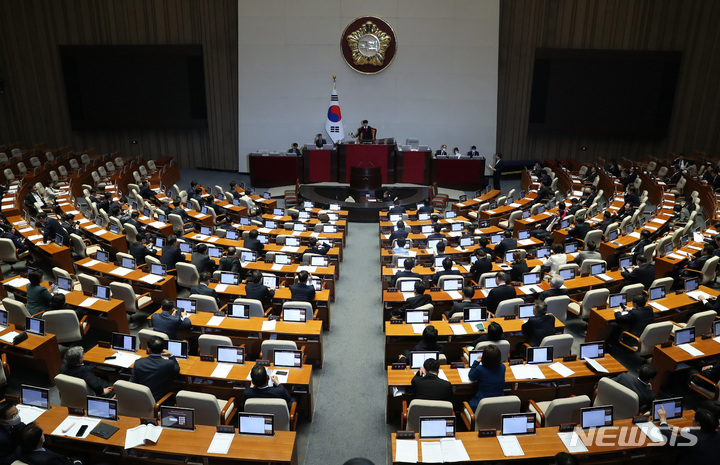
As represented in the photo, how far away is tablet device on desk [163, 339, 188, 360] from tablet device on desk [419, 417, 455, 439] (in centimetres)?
344

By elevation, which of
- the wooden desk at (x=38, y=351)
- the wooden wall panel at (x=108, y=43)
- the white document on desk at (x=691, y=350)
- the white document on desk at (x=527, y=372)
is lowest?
the wooden desk at (x=38, y=351)

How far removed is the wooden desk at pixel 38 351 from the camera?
7.21 meters

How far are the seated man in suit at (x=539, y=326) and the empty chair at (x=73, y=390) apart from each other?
592cm

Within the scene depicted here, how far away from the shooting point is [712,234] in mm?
12148

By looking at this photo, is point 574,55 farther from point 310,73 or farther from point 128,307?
point 128,307

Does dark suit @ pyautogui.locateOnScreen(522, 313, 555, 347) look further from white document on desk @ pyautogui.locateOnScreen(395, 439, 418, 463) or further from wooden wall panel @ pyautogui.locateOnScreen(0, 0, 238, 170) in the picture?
wooden wall panel @ pyautogui.locateOnScreen(0, 0, 238, 170)

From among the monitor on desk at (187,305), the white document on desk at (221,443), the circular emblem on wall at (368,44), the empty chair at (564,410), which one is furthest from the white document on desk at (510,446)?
the circular emblem on wall at (368,44)

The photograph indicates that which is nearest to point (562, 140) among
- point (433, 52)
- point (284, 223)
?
point (433, 52)

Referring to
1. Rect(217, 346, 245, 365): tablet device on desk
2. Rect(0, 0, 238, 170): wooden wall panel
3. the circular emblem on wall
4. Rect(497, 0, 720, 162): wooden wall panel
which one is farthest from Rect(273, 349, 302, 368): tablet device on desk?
Rect(497, 0, 720, 162): wooden wall panel

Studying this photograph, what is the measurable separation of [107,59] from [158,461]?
21769 mm

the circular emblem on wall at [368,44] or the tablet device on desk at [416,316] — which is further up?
the circular emblem on wall at [368,44]

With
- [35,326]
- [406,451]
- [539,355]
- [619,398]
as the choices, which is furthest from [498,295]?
[35,326]

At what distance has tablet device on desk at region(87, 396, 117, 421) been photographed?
5.58 m

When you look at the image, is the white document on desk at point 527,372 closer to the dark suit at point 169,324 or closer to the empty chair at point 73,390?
the dark suit at point 169,324
